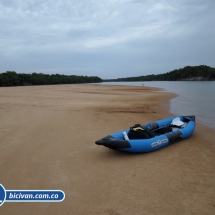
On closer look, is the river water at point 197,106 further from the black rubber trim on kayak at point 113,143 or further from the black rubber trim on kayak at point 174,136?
the black rubber trim on kayak at point 113,143

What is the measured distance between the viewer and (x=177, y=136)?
5422 mm

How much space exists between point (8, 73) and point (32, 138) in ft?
163

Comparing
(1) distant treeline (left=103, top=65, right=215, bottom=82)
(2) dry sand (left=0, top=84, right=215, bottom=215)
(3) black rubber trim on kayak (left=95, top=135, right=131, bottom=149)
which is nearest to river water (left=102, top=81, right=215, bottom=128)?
(2) dry sand (left=0, top=84, right=215, bottom=215)

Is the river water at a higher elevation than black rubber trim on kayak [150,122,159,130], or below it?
below

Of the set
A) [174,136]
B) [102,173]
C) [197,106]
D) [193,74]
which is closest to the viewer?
[102,173]

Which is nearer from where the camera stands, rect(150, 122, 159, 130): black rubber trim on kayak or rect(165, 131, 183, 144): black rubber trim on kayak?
rect(165, 131, 183, 144): black rubber trim on kayak

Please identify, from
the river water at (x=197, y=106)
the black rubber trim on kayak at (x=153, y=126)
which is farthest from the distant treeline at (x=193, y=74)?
the black rubber trim on kayak at (x=153, y=126)

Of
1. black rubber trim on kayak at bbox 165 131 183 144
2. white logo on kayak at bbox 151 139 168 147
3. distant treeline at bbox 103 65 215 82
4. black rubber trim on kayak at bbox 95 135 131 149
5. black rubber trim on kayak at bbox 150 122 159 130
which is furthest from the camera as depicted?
distant treeline at bbox 103 65 215 82

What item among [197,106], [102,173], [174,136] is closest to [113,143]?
[102,173]

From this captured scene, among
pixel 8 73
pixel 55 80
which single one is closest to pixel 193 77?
pixel 55 80

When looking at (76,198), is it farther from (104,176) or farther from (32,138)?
(32,138)

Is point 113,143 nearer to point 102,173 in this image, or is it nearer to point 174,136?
point 102,173

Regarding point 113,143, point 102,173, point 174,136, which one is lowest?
point 102,173

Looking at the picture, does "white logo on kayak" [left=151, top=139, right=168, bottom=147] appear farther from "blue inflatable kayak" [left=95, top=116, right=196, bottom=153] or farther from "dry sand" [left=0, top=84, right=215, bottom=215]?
"dry sand" [left=0, top=84, right=215, bottom=215]
